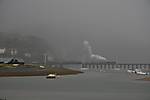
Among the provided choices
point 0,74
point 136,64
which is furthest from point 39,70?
point 136,64

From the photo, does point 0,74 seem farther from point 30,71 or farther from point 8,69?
point 30,71

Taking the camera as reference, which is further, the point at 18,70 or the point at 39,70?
the point at 39,70

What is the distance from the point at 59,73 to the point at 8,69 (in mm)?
14002

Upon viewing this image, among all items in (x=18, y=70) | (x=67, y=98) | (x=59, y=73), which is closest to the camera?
(x=67, y=98)

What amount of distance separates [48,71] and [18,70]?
327 inches

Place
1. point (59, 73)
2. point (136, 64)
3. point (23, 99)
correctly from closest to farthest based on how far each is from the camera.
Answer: point (23, 99)
point (59, 73)
point (136, 64)

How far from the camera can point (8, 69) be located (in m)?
42.2

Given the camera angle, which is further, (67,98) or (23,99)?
(67,98)

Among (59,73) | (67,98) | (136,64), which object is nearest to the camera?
(67,98)

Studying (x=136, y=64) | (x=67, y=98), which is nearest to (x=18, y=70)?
(x=67, y=98)

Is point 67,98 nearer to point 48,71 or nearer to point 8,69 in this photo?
point 8,69

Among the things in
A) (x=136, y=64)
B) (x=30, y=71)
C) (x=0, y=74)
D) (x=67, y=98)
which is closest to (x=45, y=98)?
(x=67, y=98)

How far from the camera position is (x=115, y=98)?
1806 cm

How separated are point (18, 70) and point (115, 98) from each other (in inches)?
1067
